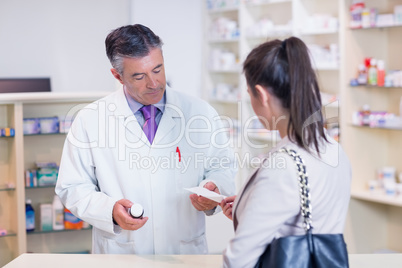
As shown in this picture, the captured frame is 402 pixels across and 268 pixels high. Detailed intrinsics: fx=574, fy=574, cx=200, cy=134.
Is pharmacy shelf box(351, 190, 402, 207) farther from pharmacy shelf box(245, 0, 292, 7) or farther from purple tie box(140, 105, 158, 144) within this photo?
purple tie box(140, 105, 158, 144)

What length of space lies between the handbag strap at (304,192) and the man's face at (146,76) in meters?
0.93

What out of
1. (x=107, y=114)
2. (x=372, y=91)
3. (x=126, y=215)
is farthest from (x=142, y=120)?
(x=372, y=91)

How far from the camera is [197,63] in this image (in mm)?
6617

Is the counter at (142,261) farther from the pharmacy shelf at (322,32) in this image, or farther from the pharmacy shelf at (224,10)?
the pharmacy shelf at (224,10)

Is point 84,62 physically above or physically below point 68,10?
below

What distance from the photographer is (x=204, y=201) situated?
7.20 ft

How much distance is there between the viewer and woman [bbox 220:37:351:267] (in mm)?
1436

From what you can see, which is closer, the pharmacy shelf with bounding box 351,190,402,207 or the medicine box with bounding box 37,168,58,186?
the medicine box with bounding box 37,168,58,186

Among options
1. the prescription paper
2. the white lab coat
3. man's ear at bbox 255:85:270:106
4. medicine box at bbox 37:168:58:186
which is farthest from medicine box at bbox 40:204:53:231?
man's ear at bbox 255:85:270:106

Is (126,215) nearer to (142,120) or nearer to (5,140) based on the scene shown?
(142,120)

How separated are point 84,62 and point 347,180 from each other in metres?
4.80

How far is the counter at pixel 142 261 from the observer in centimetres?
201

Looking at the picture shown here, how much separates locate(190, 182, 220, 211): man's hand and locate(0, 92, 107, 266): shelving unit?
201 centimetres

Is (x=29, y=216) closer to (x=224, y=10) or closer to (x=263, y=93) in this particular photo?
(x=263, y=93)
